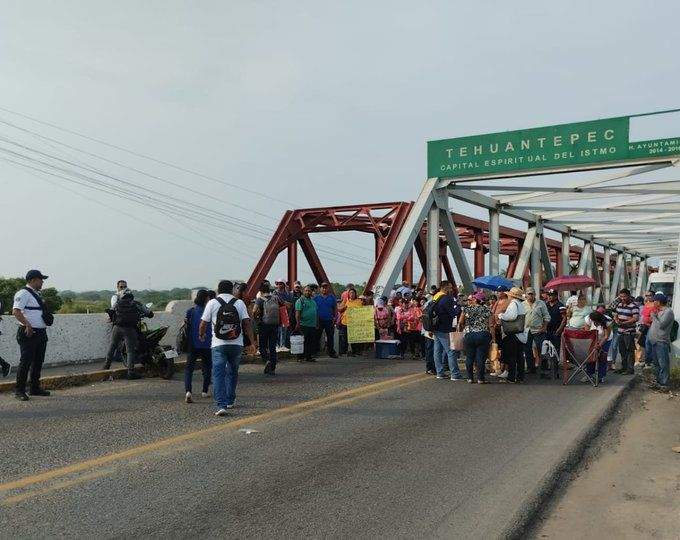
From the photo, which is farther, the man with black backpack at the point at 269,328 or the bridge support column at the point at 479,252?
the bridge support column at the point at 479,252

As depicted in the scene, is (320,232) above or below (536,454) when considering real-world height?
above

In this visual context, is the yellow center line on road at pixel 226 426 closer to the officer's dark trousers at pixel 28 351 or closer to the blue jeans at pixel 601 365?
the blue jeans at pixel 601 365

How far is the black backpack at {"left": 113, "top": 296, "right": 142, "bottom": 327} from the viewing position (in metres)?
11.4

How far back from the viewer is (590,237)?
32625mm

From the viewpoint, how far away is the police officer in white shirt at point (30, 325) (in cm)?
900

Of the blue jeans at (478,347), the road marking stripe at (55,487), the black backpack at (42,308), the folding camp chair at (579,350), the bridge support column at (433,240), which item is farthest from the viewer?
the bridge support column at (433,240)

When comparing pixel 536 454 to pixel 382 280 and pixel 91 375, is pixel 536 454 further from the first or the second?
pixel 382 280

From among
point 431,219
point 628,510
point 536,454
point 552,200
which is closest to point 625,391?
point 536,454

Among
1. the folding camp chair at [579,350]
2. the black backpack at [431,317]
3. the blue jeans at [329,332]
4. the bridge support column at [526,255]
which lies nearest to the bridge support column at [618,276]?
the bridge support column at [526,255]

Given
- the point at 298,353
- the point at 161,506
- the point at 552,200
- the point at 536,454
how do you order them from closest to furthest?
1. the point at 161,506
2. the point at 536,454
3. the point at 298,353
4. the point at 552,200

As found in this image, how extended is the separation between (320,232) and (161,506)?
63.8ft

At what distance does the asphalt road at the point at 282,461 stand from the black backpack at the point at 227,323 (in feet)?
3.08

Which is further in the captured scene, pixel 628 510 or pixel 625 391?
pixel 625 391

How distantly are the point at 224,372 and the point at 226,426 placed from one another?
3.66 ft
